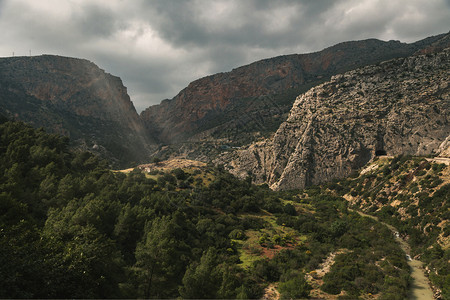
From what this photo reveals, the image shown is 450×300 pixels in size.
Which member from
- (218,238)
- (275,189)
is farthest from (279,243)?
(275,189)

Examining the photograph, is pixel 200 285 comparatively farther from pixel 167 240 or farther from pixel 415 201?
pixel 415 201

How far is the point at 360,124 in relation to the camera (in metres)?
88.4

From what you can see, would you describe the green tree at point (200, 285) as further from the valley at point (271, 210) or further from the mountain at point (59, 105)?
the mountain at point (59, 105)

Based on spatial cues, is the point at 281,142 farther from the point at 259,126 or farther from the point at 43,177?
the point at 43,177

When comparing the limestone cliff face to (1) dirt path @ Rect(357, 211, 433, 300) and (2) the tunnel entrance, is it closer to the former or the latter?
(2) the tunnel entrance

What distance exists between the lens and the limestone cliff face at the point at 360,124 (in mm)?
77688

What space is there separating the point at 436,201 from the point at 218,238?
40.9 meters

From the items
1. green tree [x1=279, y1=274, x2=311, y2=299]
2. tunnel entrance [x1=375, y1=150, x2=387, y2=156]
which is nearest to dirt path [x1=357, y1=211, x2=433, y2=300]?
green tree [x1=279, y1=274, x2=311, y2=299]

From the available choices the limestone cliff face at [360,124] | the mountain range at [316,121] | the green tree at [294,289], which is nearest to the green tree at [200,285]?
the green tree at [294,289]

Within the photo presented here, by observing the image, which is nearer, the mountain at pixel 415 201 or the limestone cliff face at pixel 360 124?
the mountain at pixel 415 201

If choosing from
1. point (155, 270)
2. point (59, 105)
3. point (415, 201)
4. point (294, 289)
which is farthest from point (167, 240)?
point (59, 105)

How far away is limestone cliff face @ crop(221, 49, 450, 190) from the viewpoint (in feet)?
255

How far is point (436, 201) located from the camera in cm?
4438

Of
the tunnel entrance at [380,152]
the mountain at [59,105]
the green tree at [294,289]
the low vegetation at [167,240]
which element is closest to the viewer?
the low vegetation at [167,240]
